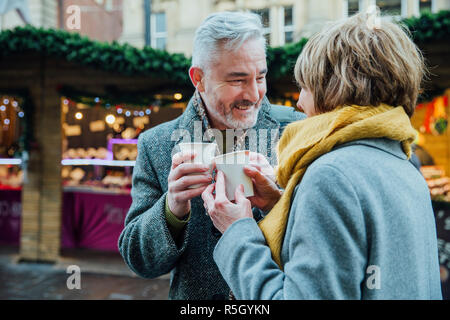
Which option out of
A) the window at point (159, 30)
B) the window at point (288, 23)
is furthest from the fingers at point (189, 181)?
the window at point (159, 30)

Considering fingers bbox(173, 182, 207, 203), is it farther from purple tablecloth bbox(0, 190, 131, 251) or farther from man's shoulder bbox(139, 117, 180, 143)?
purple tablecloth bbox(0, 190, 131, 251)

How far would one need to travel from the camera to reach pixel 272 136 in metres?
1.70

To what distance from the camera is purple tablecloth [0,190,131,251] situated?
20.4 feet

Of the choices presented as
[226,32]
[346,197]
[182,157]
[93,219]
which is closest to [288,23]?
[93,219]

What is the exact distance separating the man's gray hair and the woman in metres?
0.50

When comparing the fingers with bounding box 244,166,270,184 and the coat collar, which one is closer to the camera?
the coat collar

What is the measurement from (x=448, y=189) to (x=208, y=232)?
512 centimetres

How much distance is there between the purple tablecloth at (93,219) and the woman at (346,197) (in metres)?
5.42

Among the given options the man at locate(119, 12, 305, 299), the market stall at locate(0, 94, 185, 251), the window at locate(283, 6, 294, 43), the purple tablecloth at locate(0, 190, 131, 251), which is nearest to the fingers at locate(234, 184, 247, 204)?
the man at locate(119, 12, 305, 299)

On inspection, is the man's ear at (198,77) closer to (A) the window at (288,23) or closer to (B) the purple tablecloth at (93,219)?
(B) the purple tablecloth at (93,219)

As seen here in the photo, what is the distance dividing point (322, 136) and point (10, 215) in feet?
23.5

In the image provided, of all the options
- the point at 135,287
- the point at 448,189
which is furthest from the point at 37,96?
the point at 448,189

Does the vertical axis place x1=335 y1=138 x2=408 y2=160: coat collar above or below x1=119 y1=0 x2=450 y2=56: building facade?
below

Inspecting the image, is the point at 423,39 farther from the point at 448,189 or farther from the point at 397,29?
the point at 397,29
